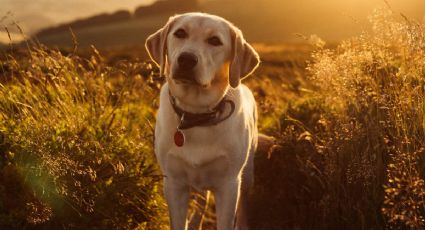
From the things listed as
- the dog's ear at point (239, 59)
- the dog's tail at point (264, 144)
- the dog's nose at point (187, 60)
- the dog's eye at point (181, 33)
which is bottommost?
the dog's tail at point (264, 144)

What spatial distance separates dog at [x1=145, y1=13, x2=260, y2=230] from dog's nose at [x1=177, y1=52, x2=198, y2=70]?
106mm

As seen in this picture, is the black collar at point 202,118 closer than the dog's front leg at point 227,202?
Yes

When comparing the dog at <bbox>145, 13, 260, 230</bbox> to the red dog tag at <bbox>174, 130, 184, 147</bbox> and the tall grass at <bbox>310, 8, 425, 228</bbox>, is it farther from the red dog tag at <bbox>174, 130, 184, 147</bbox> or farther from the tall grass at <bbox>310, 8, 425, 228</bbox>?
the tall grass at <bbox>310, 8, 425, 228</bbox>

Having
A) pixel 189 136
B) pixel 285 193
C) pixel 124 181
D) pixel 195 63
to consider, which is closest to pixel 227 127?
pixel 189 136

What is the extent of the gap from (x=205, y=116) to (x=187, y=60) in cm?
50

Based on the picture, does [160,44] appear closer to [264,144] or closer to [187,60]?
[187,60]

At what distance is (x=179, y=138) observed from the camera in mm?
4422

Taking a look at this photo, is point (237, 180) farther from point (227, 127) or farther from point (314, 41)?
point (314, 41)

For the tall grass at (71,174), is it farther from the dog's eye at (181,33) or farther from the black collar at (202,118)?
the dog's eye at (181,33)

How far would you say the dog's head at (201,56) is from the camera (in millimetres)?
4168

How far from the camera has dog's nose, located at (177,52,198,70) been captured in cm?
411

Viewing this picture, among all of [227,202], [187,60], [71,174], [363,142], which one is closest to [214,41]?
[187,60]

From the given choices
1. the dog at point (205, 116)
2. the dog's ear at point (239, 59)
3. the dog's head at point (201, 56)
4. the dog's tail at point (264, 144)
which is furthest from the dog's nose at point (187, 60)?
the dog's tail at point (264, 144)

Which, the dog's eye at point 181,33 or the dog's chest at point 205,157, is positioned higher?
the dog's eye at point 181,33
